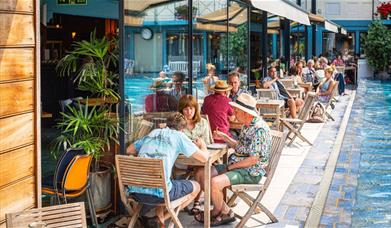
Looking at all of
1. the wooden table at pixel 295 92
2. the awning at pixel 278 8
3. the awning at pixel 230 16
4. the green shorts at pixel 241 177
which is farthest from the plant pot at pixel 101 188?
the wooden table at pixel 295 92

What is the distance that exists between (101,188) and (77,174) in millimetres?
606

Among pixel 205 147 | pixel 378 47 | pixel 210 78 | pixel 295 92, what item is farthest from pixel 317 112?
pixel 378 47

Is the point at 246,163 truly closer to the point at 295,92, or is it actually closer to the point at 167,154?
the point at 167,154

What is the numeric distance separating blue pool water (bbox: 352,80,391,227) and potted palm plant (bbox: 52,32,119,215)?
245 cm

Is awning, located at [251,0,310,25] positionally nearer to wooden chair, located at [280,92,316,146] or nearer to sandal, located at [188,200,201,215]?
wooden chair, located at [280,92,316,146]

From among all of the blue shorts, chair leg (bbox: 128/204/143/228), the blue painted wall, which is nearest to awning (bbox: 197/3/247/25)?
the blue painted wall

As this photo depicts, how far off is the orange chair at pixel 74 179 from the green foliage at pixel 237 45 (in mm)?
6688

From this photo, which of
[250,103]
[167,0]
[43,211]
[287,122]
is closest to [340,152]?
[287,122]

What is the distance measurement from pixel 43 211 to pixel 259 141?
94.7 inches

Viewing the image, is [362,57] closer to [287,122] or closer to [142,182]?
[287,122]

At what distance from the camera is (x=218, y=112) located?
7.14 metres

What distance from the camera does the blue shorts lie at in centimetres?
472

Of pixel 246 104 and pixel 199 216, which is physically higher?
pixel 246 104

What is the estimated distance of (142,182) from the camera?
464 centimetres
